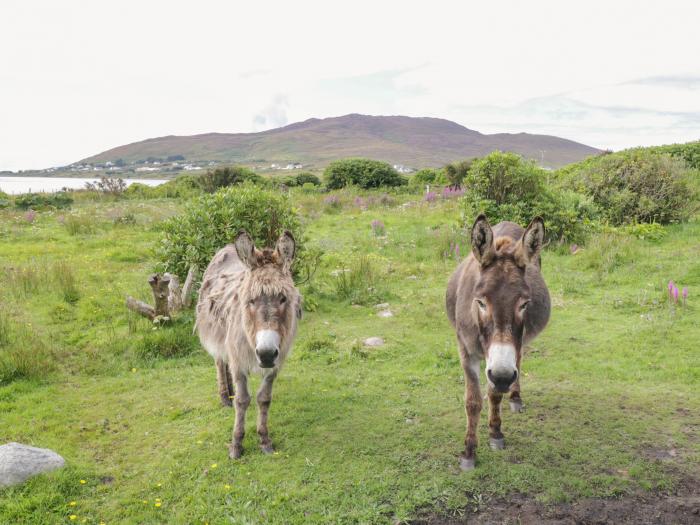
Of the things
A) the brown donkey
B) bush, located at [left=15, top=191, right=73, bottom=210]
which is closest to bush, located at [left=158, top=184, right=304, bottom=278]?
the brown donkey

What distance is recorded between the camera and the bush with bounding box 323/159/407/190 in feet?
110

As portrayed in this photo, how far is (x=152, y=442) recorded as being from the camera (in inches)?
220

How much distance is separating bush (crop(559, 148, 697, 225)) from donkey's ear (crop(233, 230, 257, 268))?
13.9 m

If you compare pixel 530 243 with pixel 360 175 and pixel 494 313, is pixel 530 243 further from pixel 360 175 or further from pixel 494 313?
pixel 360 175

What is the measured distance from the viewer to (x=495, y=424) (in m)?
5.12

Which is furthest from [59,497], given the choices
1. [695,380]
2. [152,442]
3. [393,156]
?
Answer: [393,156]

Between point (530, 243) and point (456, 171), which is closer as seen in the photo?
point (530, 243)

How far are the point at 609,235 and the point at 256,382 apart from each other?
1117cm

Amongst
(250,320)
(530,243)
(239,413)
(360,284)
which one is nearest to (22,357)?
(239,413)

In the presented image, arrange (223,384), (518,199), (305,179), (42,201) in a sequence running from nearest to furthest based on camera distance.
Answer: (223,384) → (518,199) → (42,201) → (305,179)

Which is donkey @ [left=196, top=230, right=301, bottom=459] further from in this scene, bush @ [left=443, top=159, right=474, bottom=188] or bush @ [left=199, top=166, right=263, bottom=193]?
bush @ [left=443, top=159, right=474, bottom=188]

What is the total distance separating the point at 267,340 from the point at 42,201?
27615 mm

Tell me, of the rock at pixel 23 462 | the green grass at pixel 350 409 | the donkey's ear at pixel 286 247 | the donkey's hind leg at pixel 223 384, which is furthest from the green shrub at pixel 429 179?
the rock at pixel 23 462

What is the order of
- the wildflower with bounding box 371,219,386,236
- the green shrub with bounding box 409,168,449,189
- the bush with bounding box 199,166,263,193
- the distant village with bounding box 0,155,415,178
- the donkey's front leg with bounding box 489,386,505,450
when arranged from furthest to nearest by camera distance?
the distant village with bounding box 0,155,415,178, the green shrub with bounding box 409,168,449,189, the bush with bounding box 199,166,263,193, the wildflower with bounding box 371,219,386,236, the donkey's front leg with bounding box 489,386,505,450
